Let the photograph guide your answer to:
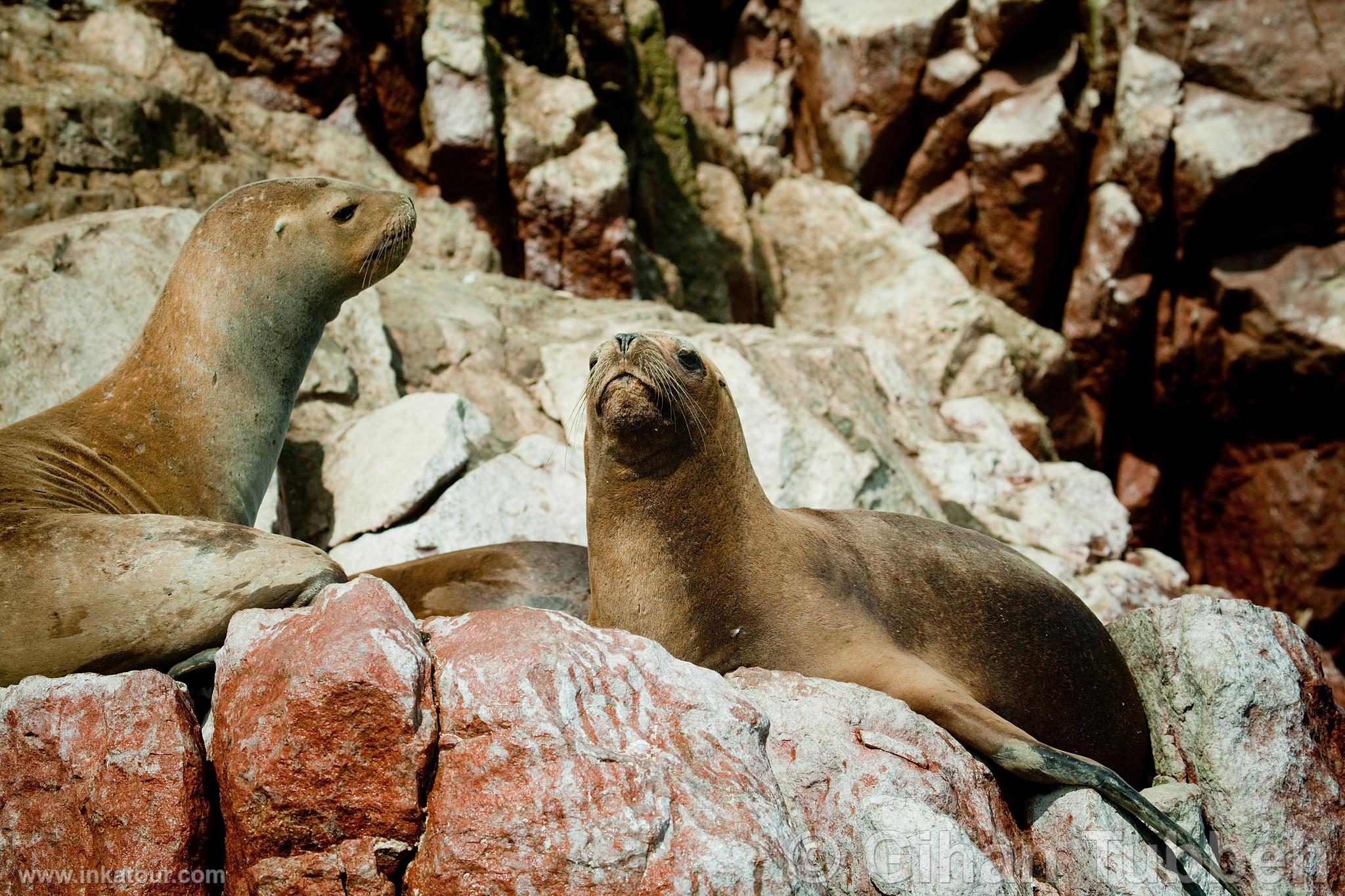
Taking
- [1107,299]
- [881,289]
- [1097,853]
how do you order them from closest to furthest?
[1097,853], [881,289], [1107,299]

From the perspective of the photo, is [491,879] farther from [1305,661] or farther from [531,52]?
[531,52]

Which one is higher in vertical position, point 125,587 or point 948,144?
point 125,587

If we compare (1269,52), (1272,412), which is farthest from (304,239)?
(1272,412)

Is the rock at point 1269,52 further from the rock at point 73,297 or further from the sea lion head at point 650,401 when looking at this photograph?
the rock at point 73,297

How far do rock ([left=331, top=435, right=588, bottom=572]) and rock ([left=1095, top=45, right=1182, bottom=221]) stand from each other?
813 cm

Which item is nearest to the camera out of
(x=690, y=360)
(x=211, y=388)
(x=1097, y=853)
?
(x=1097, y=853)

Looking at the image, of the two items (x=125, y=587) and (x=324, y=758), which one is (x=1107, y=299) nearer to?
(x=125, y=587)

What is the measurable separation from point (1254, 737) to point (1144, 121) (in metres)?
9.32

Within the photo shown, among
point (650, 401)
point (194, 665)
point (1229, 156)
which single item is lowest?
point (1229, 156)

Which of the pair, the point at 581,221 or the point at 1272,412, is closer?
the point at 581,221

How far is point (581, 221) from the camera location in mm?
9703

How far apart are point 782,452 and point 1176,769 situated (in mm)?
3013

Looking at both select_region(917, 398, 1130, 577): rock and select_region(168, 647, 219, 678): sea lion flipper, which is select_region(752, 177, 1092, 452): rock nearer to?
select_region(917, 398, 1130, 577): rock

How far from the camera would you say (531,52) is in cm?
1033
